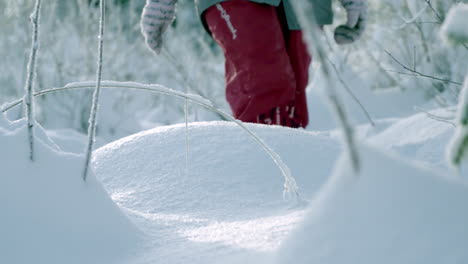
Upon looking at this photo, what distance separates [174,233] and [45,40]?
363 cm

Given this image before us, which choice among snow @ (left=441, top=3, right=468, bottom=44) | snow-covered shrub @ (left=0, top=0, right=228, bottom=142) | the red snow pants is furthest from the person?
snow @ (left=441, top=3, right=468, bottom=44)

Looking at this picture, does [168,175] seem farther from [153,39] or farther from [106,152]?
[153,39]

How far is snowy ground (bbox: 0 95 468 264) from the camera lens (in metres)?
0.49

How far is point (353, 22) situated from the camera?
100 inches

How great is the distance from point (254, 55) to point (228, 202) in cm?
116

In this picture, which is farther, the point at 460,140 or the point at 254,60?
the point at 254,60

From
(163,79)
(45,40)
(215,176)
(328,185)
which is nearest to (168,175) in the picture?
(215,176)

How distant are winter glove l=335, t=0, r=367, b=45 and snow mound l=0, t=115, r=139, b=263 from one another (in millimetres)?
1768

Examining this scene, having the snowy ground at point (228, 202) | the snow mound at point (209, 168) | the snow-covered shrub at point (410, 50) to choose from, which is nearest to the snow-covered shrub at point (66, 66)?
the snow-covered shrub at point (410, 50)

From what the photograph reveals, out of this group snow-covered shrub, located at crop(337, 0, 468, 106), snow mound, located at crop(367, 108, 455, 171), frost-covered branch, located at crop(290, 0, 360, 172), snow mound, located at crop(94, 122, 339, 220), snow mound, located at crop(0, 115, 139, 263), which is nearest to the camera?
frost-covered branch, located at crop(290, 0, 360, 172)

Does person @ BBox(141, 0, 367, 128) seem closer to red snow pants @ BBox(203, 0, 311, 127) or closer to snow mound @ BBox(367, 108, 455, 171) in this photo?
red snow pants @ BBox(203, 0, 311, 127)

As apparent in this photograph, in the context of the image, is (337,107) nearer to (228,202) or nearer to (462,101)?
(462,101)

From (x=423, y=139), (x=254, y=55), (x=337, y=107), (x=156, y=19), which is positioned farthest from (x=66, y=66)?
(x=337, y=107)

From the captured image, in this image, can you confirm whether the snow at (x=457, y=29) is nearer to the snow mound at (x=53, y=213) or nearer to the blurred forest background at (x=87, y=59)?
the snow mound at (x=53, y=213)
